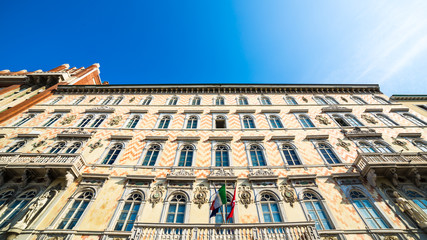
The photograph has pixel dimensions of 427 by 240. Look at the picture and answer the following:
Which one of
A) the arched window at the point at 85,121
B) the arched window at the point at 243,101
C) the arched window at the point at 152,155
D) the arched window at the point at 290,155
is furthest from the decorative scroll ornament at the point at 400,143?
the arched window at the point at 85,121

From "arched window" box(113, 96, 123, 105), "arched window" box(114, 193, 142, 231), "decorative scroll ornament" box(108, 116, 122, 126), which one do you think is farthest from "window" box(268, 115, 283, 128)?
"arched window" box(113, 96, 123, 105)

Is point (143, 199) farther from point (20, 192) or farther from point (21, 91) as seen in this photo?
point (21, 91)

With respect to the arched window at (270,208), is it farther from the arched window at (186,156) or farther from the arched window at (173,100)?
the arched window at (173,100)

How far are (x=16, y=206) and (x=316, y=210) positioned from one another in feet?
52.0

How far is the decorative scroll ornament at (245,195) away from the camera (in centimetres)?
962

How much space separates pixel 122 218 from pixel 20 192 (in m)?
6.49

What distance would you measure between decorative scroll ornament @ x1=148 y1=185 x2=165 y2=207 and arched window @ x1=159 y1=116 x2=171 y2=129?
19.9 ft

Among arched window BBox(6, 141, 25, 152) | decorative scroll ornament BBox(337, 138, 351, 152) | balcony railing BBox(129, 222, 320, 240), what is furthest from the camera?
arched window BBox(6, 141, 25, 152)

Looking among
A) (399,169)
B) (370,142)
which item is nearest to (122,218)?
(399,169)

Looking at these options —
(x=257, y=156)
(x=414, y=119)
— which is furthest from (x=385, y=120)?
(x=257, y=156)

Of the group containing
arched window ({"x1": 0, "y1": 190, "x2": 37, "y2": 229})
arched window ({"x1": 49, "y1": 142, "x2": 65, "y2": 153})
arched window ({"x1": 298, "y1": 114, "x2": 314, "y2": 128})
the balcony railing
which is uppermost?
arched window ({"x1": 298, "y1": 114, "x2": 314, "y2": 128})

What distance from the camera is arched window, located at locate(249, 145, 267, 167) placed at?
11875mm

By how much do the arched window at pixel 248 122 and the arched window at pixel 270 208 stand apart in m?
6.35

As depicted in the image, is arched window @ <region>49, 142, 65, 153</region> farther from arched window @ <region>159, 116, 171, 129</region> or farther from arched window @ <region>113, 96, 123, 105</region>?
arched window @ <region>159, 116, 171, 129</region>
